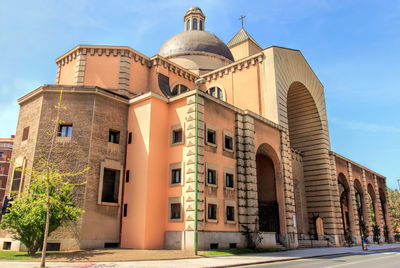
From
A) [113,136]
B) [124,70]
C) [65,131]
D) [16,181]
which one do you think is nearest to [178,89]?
[124,70]

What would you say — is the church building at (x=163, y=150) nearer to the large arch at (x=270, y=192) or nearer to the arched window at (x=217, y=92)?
the large arch at (x=270, y=192)

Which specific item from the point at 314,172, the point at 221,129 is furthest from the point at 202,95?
the point at 314,172

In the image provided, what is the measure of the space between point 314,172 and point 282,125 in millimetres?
9817

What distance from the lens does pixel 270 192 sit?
95.6 ft

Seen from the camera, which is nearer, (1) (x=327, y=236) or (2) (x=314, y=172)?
(1) (x=327, y=236)

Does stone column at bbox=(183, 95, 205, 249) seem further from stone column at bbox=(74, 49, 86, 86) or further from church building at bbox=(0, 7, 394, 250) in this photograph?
stone column at bbox=(74, 49, 86, 86)

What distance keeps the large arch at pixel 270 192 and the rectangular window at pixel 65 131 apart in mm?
15711

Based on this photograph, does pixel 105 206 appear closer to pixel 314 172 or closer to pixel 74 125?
pixel 74 125

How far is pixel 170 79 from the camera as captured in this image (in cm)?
3147

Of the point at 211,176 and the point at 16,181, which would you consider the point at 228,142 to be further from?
the point at 16,181

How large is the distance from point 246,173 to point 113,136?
10.5 metres

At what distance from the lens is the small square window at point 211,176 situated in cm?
2203

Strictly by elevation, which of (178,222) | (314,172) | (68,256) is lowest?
(68,256)

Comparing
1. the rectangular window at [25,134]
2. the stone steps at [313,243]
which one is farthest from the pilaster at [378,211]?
the rectangular window at [25,134]
